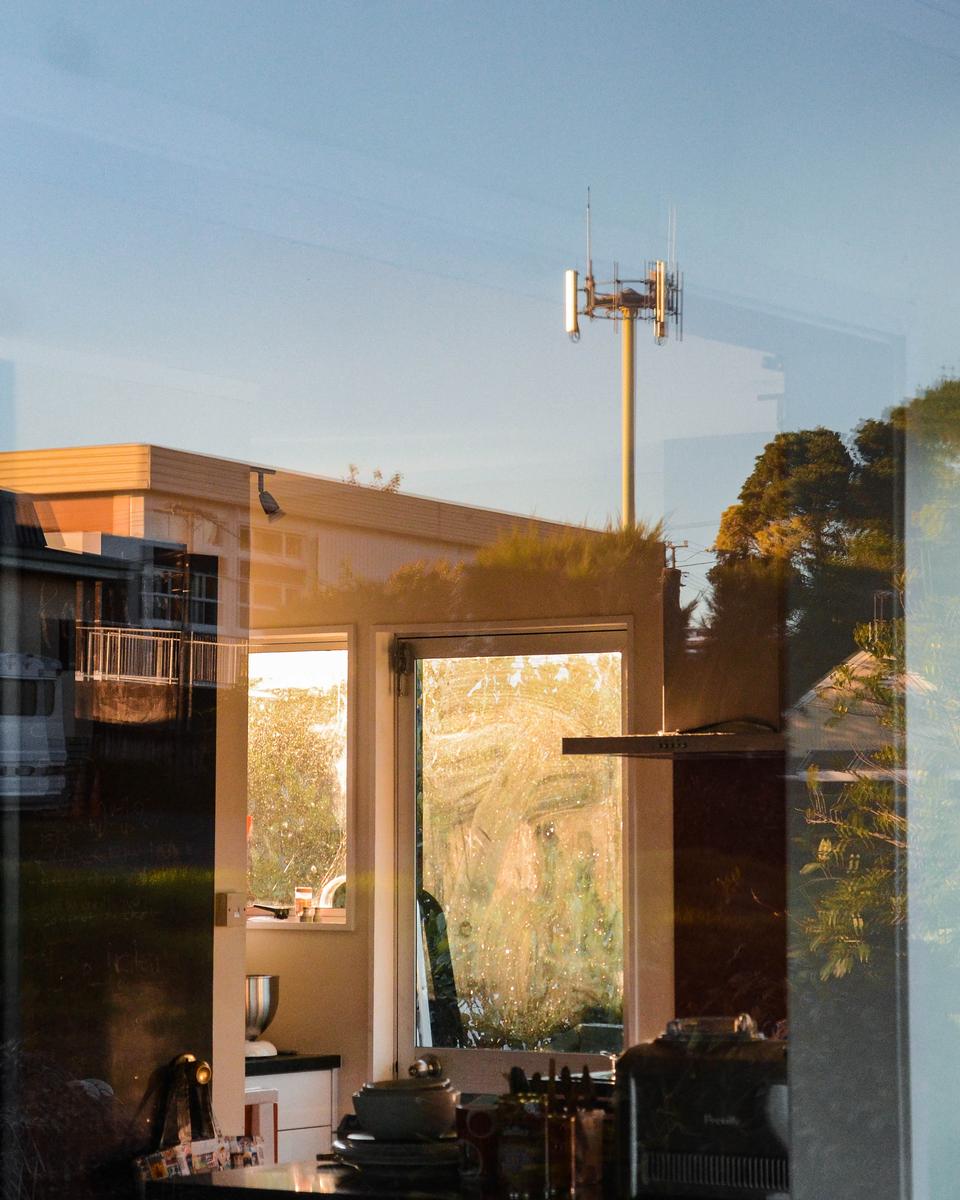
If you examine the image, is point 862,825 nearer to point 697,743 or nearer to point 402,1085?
point 697,743

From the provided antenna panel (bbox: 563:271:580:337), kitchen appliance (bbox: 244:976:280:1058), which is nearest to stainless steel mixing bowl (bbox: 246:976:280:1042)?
kitchen appliance (bbox: 244:976:280:1058)

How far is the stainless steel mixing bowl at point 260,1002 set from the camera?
6.96ft

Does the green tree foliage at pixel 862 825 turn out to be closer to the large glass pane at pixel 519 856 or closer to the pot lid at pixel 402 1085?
the large glass pane at pixel 519 856

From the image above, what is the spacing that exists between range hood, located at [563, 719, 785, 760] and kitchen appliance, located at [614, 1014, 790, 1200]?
14.7 inches

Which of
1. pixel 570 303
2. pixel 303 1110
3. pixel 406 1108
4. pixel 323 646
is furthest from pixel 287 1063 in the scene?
pixel 570 303

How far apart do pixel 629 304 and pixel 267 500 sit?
61 cm

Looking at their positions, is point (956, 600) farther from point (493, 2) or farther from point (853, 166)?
point (493, 2)

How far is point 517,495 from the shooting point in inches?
86.4

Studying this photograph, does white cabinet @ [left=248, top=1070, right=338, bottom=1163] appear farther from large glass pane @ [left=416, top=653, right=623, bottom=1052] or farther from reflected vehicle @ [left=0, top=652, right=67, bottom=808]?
reflected vehicle @ [left=0, top=652, right=67, bottom=808]

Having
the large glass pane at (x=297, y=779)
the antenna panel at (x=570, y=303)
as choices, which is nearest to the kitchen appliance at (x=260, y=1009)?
the large glass pane at (x=297, y=779)

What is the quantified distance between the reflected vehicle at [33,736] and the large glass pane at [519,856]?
1.71 ft

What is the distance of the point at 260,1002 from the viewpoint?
83.7 inches

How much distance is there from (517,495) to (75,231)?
78 centimetres

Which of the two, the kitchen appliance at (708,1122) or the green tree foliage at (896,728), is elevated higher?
the green tree foliage at (896,728)
